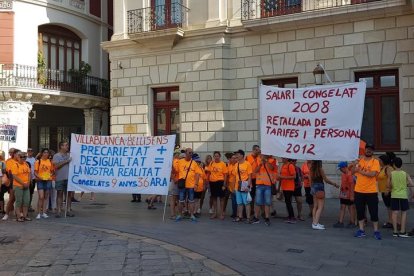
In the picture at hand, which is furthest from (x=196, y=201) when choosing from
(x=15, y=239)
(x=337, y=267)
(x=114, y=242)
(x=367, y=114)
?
(x=367, y=114)

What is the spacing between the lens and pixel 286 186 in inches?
451

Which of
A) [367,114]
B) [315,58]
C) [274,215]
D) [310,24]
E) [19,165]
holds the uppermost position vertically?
[310,24]

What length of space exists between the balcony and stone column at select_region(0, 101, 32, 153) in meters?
11.5

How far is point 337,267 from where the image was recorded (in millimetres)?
7121

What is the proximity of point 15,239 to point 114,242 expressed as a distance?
198 cm

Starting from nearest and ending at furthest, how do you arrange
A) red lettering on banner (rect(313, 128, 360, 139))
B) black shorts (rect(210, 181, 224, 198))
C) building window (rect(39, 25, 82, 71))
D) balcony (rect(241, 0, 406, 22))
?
1. red lettering on banner (rect(313, 128, 360, 139))
2. black shorts (rect(210, 181, 224, 198))
3. balcony (rect(241, 0, 406, 22))
4. building window (rect(39, 25, 82, 71))

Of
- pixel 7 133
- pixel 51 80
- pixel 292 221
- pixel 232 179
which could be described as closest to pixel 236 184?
pixel 232 179

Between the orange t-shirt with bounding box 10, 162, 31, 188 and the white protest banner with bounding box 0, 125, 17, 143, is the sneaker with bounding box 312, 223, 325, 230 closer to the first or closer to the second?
the orange t-shirt with bounding box 10, 162, 31, 188

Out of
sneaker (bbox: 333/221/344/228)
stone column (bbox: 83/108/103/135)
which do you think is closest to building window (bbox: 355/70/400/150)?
sneaker (bbox: 333/221/344/228)

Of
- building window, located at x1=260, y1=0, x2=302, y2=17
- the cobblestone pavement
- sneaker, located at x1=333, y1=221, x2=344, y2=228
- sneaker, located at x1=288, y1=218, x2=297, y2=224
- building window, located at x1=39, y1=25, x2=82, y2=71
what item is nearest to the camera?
the cobblestone pavement

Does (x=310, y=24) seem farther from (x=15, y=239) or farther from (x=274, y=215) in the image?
(x=15, y=239)

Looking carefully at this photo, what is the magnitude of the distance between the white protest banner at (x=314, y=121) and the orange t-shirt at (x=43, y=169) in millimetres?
5373

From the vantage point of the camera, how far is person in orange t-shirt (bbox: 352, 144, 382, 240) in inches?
365

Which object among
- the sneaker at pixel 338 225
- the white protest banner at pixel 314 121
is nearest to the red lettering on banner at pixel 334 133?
the white protest banner at pixel 314 121
